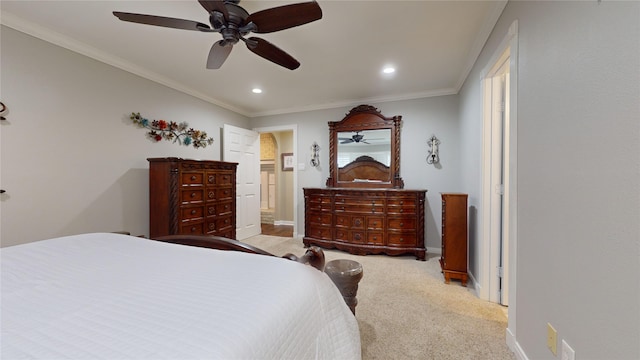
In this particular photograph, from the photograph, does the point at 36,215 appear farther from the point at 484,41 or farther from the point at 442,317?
the point at 484,41

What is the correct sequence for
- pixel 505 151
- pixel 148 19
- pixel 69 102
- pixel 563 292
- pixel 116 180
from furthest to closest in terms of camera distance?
pixel 116 180 → pixel 69 102 → pixel 505 151 → pixel 148 19 → pixel 563 292

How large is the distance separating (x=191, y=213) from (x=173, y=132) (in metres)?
1.28

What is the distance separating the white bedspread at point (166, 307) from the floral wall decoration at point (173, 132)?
88.2 inches

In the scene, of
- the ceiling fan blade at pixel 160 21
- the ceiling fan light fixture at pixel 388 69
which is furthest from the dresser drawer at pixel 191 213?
the ceiling fan light fixture at pixel 388 69

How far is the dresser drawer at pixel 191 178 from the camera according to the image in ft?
9.32

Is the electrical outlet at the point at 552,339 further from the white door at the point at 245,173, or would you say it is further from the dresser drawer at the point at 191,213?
the white door at the point at 245,173

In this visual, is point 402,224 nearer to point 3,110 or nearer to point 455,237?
point 455,237

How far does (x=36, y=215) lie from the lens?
2.17m

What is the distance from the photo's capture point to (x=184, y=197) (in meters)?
2.84

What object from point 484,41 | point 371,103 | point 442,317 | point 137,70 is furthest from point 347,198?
point 137,70

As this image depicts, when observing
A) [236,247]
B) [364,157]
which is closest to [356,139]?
[364,157]

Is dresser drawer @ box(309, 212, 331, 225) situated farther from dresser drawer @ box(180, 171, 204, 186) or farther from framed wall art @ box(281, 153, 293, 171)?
framed wall art @ box(281, 153, 293, 171)

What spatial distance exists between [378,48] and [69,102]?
10.2 ft

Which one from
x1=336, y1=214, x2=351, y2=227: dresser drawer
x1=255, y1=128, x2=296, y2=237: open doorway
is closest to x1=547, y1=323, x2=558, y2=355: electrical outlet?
x1=336, y1=214, x2=351, y2=227: dresser drawer
